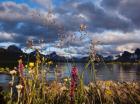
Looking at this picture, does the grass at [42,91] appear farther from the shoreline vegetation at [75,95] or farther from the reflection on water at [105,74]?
the reflection on water at [105,74]

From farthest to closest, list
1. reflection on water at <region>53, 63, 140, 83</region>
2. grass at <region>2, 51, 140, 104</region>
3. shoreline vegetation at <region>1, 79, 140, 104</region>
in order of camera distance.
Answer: reflection on water at <region>53, 63, 140, 83</region>
shoreline vegetation at <region>1, 79, 140, 104</region>
grass at <region>2, 51, 140, 104</region>

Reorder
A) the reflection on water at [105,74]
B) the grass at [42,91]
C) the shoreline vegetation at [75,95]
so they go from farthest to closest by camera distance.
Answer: the reflection on water at [105,74] < the shoreline vegetation at [75,95] < the grass at [42,91]

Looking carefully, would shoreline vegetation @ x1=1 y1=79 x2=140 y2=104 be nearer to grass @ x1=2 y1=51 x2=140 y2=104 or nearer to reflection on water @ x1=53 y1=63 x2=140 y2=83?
grass @ x1=2 y1=51 x2=140 y2=104

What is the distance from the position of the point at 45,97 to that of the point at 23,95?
71.6 inches

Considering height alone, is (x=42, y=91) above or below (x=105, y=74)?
above

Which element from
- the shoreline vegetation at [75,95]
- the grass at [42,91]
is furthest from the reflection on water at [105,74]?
the shoreline vegetation at [75,95]

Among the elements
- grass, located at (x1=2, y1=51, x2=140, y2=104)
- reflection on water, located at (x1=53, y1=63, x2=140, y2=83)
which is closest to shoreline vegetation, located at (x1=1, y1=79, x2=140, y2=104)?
grass, located at (x1=2, y1=51, x2=140, y2=104)

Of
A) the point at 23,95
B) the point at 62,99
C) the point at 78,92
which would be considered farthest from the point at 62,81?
the point at 23,95

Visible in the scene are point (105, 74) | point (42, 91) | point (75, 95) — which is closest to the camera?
point (75, 95)

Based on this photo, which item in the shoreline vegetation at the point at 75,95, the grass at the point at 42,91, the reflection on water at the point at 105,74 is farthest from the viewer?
the reflection on water at the point at 105,74

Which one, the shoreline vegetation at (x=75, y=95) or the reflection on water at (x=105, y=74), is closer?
the shoreline vegetation at (x=75, y=95)

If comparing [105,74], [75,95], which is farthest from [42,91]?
[105,74]

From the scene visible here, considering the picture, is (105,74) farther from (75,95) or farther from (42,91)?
(75,95)

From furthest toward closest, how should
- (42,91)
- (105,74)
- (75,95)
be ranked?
(105,74)
(42,91)
(75,95)
